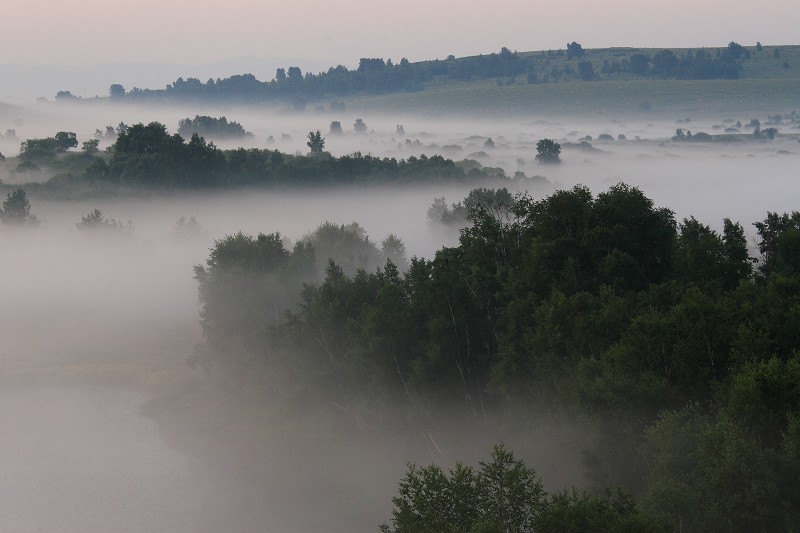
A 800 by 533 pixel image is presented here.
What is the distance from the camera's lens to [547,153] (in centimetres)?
19350

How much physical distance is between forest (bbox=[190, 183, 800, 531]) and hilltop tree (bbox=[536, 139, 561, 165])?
131m

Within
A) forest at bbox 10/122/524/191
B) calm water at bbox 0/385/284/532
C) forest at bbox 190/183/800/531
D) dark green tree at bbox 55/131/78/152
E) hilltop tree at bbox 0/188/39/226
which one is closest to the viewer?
forest at bbox 190/183/800/531

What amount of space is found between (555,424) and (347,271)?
4127 cm

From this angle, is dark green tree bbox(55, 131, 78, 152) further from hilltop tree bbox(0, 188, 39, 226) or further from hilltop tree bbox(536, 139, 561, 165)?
hilltop tree bbox(536, 139, 561, 165)

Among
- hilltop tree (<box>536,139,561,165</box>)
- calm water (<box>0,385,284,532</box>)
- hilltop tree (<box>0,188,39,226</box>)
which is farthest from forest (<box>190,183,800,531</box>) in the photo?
hilltop tree (<box>536,139,561,165</box>)

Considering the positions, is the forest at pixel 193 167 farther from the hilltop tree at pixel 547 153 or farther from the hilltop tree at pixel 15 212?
the hilltop tree at pixel 547 153

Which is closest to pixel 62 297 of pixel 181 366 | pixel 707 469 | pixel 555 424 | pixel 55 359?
pixel 55 359

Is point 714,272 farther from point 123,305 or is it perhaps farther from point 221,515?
point 123,305

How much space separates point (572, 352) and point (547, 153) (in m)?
160

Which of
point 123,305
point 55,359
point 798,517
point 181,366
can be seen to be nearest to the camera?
point 798,517

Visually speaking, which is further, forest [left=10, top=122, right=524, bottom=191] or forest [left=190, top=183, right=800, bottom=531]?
forest [left=10, top=122, right=524, bottom=191]

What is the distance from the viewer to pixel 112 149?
15275 cm

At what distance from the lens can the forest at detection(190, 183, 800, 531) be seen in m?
24.7

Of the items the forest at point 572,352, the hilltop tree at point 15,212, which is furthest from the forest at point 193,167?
the forest at point 572,352
